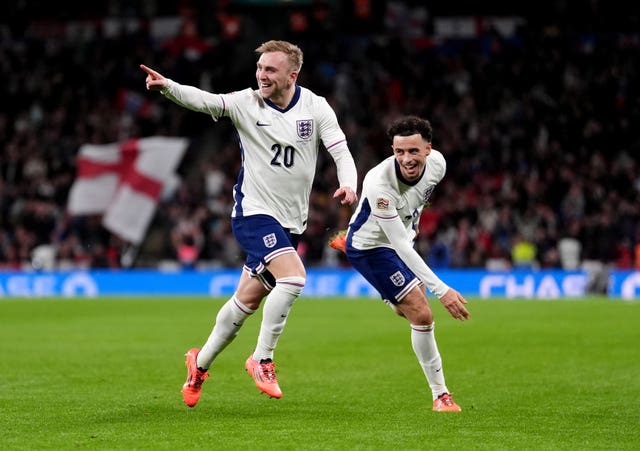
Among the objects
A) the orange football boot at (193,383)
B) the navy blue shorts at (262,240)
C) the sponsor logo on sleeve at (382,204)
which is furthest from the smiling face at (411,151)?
the orange football boot at (193,383)

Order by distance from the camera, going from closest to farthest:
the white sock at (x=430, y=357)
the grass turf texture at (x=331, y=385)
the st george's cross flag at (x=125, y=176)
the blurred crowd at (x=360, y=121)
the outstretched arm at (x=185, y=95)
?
the grass turf texture at (x=331, y=385) → the outstretched arm at (x=185, y=95) → the white sock at (x=430, y=357) → the blurred crowd at (x=360, y=121) → the st george's cross flag at (x=125, y=176)

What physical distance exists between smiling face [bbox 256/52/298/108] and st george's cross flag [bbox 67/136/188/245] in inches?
→ 847

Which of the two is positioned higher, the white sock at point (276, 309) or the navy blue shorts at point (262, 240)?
the navy blue shorts at point (262, 240)

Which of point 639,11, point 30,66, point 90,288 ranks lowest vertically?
point 90,288

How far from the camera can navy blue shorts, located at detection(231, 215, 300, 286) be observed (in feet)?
27.5

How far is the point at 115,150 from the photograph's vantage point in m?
30.7

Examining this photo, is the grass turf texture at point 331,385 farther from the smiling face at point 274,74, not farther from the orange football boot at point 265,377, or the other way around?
the smiling face at point 274,74

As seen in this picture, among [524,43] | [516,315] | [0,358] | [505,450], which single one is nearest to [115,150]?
[524,43]

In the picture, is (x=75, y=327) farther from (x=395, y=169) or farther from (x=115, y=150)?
(x=115, y=150)

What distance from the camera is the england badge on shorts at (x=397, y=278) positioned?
8.74 metres

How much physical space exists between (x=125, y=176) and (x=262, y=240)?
22756 millimetres

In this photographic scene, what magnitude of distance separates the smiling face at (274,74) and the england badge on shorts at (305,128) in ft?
0.84

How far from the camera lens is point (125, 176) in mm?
30609

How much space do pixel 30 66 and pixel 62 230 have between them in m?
7.95
